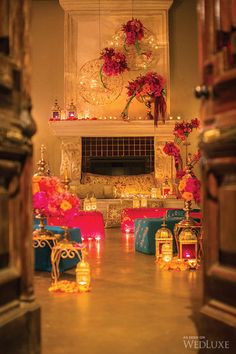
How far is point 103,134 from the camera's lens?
10258mm

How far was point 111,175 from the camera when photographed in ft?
34.5

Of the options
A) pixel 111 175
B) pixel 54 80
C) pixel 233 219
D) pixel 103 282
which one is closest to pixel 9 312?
pixel 233 219

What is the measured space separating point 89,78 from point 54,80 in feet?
2.69

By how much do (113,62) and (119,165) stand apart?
2265 millimetres

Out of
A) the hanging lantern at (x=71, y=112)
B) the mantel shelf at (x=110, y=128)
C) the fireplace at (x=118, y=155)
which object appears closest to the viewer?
the mantel shelf at (x=110, y=128)

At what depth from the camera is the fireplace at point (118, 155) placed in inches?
416

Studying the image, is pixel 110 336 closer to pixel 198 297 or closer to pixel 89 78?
pixel 198 297

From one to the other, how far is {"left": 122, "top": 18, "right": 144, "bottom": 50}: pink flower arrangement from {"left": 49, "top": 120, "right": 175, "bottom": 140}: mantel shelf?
1886 mm

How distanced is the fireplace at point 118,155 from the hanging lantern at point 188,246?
18.1ft

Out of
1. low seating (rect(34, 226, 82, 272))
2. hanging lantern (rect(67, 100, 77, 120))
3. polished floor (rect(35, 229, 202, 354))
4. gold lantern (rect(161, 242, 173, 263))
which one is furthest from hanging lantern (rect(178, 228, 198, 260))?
hanging lantern (rect(67, 100, 77, 120))

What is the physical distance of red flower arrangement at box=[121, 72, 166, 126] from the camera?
10125mm

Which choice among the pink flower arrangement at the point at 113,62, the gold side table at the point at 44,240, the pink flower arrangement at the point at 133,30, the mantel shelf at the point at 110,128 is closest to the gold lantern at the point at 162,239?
the gold side table at the point at 44,240

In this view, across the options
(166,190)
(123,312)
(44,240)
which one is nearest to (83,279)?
(123,312)

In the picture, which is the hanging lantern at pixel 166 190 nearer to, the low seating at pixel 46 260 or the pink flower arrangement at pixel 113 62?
the pink flower arrangement at pixel 113 62
